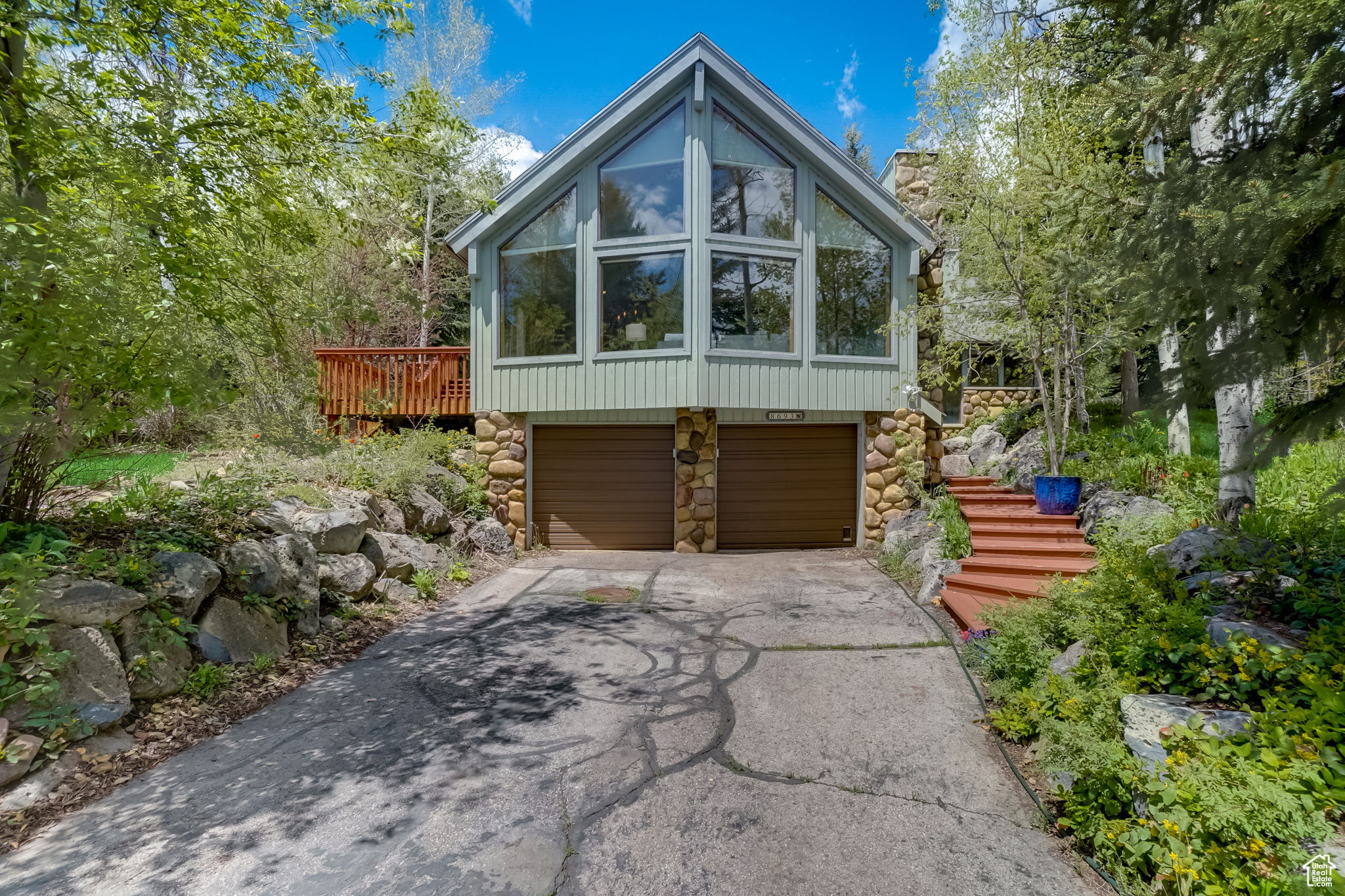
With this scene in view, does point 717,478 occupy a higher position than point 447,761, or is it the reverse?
point 717,478

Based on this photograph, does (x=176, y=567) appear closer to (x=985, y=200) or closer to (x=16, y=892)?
(x=16, y=892)

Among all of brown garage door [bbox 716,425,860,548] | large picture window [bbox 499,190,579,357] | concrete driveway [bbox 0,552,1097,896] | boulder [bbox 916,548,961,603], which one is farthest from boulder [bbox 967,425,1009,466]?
large picture window [bbox 499,190,579,357]

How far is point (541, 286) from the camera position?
9.80 metres

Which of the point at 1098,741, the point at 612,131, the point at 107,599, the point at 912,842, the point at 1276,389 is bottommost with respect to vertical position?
the point at 912,842

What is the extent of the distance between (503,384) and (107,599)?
6.47 metres

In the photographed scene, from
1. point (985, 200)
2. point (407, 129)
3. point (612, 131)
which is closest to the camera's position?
point (407, 129)

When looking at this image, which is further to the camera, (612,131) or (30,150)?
(612,131)

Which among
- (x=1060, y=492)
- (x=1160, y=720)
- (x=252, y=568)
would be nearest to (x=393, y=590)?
(x=252, y=568)

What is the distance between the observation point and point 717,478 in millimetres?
10164

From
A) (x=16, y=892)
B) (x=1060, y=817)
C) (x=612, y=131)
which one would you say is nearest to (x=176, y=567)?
(x=16, y=892)

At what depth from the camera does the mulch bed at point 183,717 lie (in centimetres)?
307

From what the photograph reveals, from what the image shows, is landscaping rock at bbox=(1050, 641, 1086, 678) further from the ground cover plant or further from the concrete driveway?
the concrete driveway

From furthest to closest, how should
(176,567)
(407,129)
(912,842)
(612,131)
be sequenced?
(612,131) < (407,129) < (176,567) < (912,842)

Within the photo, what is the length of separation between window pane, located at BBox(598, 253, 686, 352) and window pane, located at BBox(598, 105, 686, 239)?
0.49 meters
